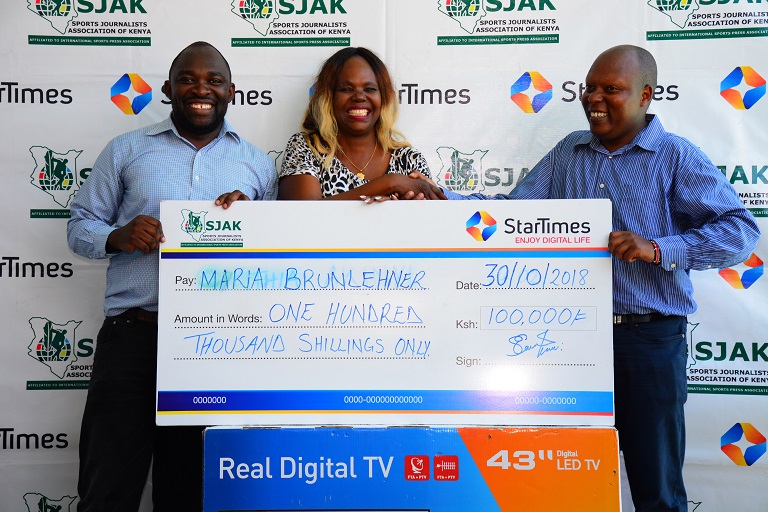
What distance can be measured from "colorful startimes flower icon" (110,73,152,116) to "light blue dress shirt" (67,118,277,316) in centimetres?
50

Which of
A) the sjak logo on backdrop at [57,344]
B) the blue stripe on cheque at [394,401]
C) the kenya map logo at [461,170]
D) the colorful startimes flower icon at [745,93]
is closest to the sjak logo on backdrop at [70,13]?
the sjak logo on backdrop at [57,344]

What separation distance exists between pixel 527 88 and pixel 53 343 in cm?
218

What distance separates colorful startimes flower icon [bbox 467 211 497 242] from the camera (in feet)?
6.47

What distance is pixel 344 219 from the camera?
78.2 inches

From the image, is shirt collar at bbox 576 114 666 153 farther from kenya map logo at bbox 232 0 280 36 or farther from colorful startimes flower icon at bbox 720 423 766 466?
kenya map logo at bbox 232 0 280 36

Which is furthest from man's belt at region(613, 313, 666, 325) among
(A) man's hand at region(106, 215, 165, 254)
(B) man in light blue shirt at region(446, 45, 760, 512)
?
(A) man's hand at region(106, 215, 165, 254)

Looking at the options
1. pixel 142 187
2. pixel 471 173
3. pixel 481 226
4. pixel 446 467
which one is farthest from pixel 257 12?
pixel 446 467

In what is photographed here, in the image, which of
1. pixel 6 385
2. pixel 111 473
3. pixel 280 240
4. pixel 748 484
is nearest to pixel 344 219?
pixel 280 240

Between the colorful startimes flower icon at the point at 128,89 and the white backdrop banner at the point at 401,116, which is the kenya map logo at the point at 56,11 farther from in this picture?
the colorful startimes flower icon at the point at 128,89

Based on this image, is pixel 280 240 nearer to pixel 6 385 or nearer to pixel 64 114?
pixel 64 114

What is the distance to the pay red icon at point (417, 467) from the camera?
1870 millimetres

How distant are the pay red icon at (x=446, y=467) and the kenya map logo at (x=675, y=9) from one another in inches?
77.7

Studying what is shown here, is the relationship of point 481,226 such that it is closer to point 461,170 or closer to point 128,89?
point 461,170

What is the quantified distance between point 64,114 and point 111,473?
58.2 inches
